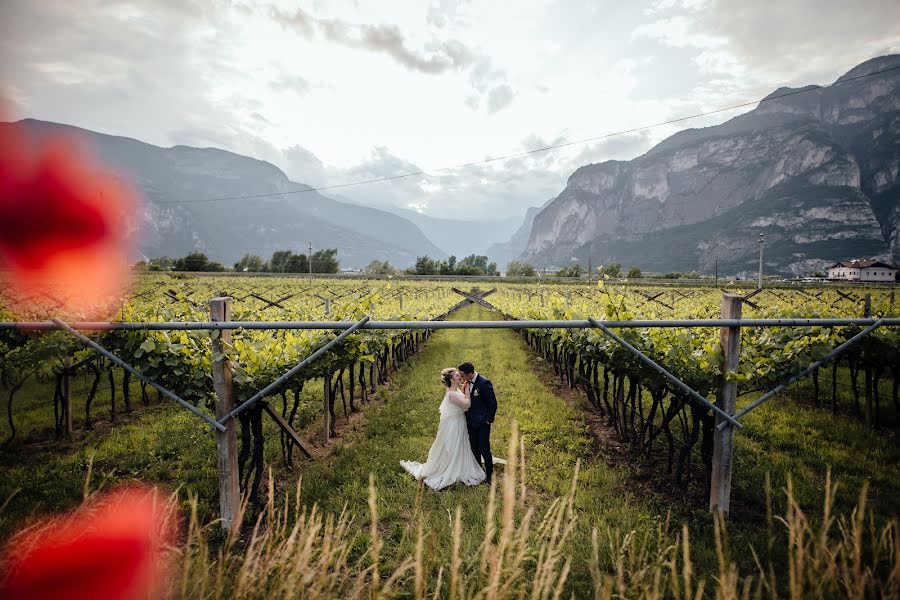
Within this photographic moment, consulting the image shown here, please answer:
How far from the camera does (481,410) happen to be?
19.2ft

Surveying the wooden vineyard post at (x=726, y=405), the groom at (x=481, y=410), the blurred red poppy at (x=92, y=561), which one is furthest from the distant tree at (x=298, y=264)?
the wooden vineyard post at (x=726, y=405)

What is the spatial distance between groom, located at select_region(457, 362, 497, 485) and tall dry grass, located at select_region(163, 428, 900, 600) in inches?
22.0

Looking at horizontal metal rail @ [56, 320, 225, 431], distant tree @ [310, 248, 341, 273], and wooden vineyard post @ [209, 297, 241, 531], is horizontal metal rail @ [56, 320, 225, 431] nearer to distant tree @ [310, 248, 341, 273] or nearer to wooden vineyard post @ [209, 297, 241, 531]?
wooden vineyard post @ [209, 297, 241, 531]

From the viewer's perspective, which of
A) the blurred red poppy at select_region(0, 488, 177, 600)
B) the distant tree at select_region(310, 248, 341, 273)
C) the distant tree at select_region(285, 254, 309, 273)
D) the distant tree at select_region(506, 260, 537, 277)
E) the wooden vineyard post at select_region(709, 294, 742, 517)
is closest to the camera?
the blurred red poppy at select_region(0, 488, 177, 600)

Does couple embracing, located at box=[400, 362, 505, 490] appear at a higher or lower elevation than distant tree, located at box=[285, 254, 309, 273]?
lower

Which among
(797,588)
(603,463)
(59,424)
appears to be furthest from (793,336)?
(59,424)

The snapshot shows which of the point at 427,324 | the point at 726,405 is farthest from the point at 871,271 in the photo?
the point at 427,324

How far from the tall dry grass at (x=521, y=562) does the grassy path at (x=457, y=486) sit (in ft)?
0.62

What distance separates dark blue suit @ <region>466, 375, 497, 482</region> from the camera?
579cm

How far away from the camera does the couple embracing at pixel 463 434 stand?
5.80m

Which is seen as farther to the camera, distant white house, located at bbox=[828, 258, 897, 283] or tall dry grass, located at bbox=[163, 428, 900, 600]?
distant white house, located at bbox=[828, 258, 897, 283]

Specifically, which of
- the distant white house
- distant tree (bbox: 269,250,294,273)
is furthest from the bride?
the distant white house

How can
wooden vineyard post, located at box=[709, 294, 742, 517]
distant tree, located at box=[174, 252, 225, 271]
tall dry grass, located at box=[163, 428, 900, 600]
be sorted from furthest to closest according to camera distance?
distant tree, located at box=[174, 252, 225, 271] < wooden vineyard post, located at box=[709, 294, 742, 517] < tall dry grass, located at box=[163, 428, 900, 600]

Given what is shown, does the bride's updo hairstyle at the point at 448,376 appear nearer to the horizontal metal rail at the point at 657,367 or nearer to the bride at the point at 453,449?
the bride at the point at 453,449
